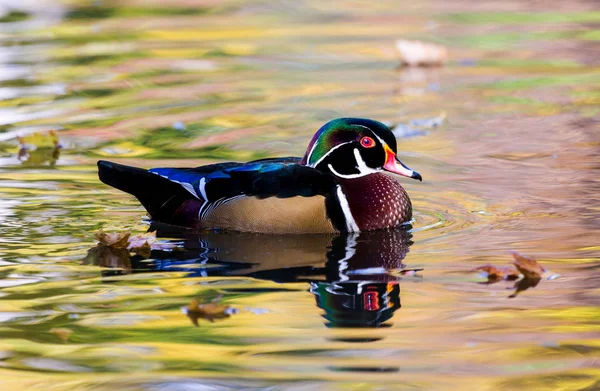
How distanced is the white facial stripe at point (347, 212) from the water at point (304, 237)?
116 millimetres

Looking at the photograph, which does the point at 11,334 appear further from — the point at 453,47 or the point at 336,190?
the point at 453,47

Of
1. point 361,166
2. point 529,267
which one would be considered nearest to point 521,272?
point 529,267

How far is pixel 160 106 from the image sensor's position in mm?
11961

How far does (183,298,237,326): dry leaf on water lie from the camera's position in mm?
5789

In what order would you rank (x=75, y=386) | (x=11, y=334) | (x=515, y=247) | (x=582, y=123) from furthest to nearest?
(x=582, y=123) → (x=515, y=247) → (x=11, y=334) → (x=75, y=386)

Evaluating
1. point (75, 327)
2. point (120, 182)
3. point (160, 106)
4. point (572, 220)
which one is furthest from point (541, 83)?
point (75, 327)

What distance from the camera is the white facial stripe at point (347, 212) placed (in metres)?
7.63

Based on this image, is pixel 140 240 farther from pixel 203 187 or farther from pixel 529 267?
pixel 529 267

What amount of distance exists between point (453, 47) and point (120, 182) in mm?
8096

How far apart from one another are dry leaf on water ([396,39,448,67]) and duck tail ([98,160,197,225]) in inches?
272

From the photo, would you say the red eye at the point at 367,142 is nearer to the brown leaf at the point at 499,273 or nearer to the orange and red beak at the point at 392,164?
the orange and red beak at the point at 392,164

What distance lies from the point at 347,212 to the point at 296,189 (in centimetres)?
39

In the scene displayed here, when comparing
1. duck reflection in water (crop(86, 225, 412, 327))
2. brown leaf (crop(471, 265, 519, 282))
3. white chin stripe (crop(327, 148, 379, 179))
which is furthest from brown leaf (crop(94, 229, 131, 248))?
brown leaf (crop(471, 265, 519, 282))

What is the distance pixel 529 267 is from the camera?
6387 mm
